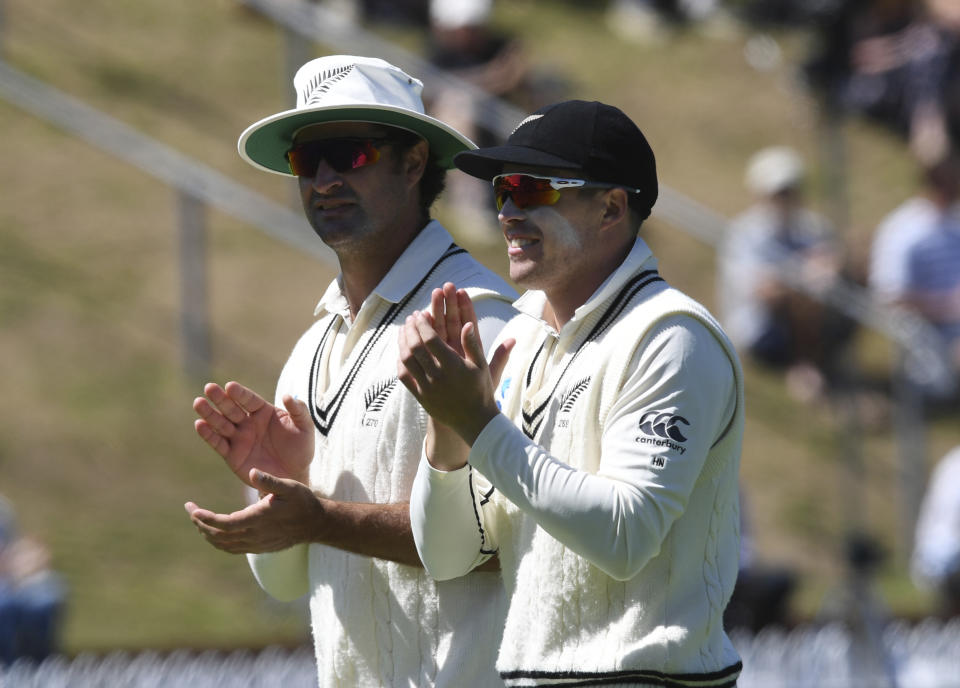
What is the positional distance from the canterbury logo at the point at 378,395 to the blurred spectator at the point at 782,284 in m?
5.75

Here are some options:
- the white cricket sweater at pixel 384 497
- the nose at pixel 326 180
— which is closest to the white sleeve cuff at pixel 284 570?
the white cricket sweater at pixel 384 497

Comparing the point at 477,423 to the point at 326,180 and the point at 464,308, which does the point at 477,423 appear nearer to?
the point at 464,308

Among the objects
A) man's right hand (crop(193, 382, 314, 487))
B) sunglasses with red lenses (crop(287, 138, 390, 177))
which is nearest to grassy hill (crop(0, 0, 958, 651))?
man's right hand (crop(193, 382, 314, 487))

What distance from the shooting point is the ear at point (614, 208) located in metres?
2.83

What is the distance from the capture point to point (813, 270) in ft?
29.7

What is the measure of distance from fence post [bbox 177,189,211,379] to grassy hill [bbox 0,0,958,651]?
7 cm

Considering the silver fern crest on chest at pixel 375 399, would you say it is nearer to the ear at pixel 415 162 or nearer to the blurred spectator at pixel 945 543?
the ear at pixel 415 162

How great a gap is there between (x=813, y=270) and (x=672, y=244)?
4.41 feet

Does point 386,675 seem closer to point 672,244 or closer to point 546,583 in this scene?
point 546,583

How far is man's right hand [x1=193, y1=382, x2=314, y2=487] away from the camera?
10.7 feet

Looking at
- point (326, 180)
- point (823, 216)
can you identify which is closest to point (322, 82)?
point (326, 180)

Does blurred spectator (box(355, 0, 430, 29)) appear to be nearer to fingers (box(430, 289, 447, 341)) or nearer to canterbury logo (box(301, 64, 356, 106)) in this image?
canterbury logo (box(301, 64, 356, 106))

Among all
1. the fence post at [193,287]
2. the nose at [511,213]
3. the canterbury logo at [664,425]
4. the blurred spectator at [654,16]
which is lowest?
the blurred spectator at [654,16]

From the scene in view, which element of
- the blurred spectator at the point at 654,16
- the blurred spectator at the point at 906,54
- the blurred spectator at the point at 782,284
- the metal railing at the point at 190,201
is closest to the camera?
the metal railing at the point at 190,201
